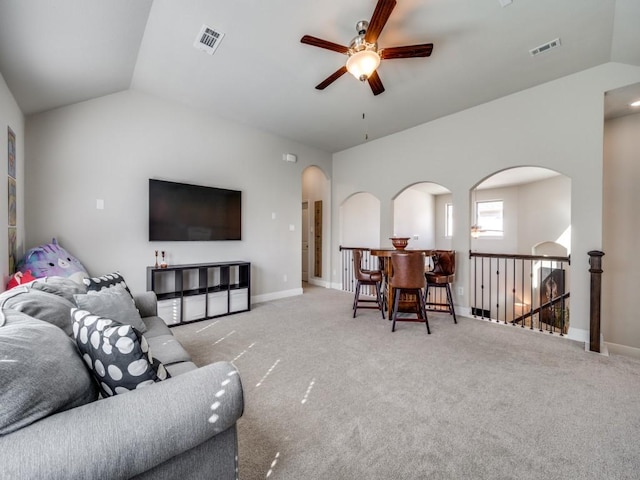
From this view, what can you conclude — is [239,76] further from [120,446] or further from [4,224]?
[120,446]

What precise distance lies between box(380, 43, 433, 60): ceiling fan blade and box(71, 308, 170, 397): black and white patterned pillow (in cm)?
274

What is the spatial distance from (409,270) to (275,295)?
8.95ft

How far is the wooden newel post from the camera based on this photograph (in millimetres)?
2846

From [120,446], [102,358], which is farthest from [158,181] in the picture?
[120,446]

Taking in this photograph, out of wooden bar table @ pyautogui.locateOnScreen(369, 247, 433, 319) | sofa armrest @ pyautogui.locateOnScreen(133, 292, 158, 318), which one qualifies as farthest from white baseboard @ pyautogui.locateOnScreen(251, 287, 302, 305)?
sofa armrest @ pyautogui.locateOnScreen(133, 292, 158, 318)

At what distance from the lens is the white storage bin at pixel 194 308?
3.73 m

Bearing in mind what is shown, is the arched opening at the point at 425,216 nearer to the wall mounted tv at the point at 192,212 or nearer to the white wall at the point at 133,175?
the white wall at the point at 133,175

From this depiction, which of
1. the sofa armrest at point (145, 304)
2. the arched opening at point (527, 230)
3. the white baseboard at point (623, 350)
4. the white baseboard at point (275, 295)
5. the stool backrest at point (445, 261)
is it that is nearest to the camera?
the sofa armrest at point (145, 304)

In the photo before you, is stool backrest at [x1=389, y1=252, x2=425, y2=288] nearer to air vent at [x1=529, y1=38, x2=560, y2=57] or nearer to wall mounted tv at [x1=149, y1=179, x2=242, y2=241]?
air vent at [x1=529, y1=38, x2=560, y2=57]

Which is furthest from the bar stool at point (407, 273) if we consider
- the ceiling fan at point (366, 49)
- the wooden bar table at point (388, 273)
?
the ceiling fan at point (366, 49)

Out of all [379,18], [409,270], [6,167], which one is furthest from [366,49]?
[6,167]

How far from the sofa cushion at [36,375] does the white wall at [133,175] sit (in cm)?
284

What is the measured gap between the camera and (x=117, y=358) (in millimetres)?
998

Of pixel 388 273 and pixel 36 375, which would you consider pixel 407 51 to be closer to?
pixel 388 273
